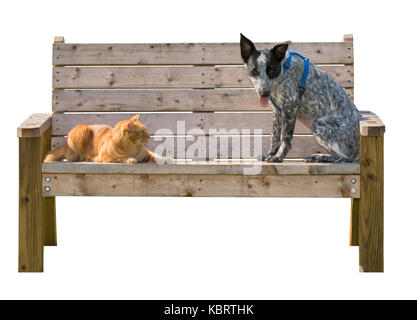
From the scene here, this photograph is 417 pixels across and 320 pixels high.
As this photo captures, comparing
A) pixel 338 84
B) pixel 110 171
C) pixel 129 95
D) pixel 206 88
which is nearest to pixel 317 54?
pixel 338 84

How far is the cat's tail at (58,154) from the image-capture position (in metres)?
5.41

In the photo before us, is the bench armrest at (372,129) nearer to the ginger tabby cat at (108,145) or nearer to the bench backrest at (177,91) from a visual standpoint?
the bench backrest at (177,91)

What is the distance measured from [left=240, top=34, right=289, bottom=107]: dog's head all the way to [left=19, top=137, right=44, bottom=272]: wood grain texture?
1437 millimetres

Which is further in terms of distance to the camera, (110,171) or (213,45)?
(213,45)

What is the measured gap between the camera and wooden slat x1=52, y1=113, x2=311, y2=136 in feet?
19.2

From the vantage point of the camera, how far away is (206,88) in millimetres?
5895

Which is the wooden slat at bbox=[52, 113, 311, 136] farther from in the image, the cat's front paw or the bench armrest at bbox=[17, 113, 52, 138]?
the cat's front paw

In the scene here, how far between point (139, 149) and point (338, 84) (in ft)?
4.67

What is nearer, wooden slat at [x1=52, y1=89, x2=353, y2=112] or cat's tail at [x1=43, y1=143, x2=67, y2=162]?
cat's tail at [x1=43, y1=143, x2=67, y2=162]

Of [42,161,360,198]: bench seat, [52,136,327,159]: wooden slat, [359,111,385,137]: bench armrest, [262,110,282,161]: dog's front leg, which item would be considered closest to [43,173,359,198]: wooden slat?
[42,161,360,198]: bench seat

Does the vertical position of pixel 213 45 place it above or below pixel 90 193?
above

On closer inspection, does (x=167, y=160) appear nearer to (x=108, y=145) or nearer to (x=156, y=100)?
(x=108, y=145)

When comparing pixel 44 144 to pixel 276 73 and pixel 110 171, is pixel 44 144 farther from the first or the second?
pixel 276 73

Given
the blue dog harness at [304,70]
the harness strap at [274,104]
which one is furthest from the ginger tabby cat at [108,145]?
the blue dog harness at [304,70]
